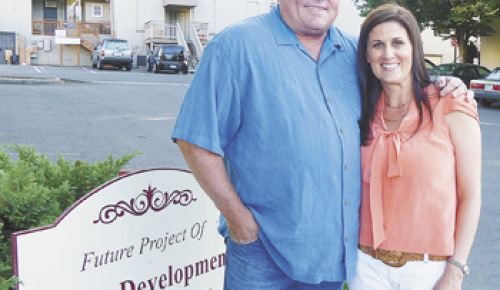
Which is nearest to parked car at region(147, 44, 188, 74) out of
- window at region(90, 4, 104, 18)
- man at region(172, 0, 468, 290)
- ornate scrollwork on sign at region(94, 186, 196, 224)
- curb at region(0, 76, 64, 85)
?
curb at region(0, 76, 64, 85)

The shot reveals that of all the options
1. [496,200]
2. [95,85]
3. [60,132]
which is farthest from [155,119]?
[95,85]

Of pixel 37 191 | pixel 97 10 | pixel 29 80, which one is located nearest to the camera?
pixel 37 191

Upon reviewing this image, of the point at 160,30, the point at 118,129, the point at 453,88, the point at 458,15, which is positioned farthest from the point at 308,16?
the point at 160,30

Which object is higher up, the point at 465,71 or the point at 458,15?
the point at 458,15

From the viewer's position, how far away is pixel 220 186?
221 centimetres

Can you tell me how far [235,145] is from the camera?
2266 millimetres

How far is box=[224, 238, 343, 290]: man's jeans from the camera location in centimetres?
232

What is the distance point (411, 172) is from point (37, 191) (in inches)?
54.3

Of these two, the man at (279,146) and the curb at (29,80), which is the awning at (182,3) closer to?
the curb at (29,80)

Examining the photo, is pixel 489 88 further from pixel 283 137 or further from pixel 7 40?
pixel 7 40

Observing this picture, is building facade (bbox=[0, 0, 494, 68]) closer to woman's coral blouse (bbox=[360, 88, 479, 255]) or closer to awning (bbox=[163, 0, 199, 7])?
awning (bbox=[163, 0, 199, 7])

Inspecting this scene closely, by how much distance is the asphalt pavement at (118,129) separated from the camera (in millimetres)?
6227

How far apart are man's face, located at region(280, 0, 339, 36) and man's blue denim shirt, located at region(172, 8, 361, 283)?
0.14 ft

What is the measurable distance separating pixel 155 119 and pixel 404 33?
11172 millimetres
